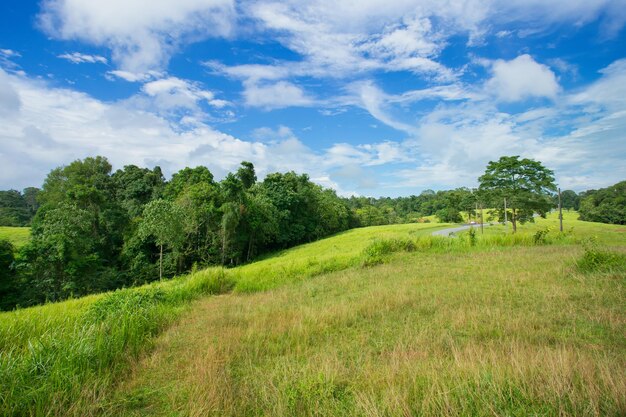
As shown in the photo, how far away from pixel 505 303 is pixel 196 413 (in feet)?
23.5

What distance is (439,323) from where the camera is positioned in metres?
6.22

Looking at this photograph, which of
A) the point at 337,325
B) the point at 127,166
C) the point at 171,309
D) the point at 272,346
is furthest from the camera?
the point at 127,166

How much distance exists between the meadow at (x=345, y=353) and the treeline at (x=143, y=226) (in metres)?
20.2

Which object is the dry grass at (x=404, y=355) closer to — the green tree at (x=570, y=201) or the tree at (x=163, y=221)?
the tree at (x=163, y=221)

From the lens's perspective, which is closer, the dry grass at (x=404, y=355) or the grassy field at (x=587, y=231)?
the dry grass at (x=404, y=355)

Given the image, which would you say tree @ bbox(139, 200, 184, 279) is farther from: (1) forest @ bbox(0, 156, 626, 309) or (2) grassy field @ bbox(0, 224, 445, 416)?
(2) grassy field @ bbox(0, 224, 445, 416)

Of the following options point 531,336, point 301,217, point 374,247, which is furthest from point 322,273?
point 301,217

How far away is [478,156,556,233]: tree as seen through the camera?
3150 cm

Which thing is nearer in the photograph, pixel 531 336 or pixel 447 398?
pixel 447 398

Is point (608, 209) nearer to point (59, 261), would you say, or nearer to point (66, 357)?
point (66, 357)

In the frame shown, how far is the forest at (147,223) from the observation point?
23.5 metres

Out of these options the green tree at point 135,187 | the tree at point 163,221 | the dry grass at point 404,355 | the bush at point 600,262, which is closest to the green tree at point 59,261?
the tree at point 163,221

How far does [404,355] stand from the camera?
457 centimetres

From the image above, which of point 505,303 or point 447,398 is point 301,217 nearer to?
point 505,303
